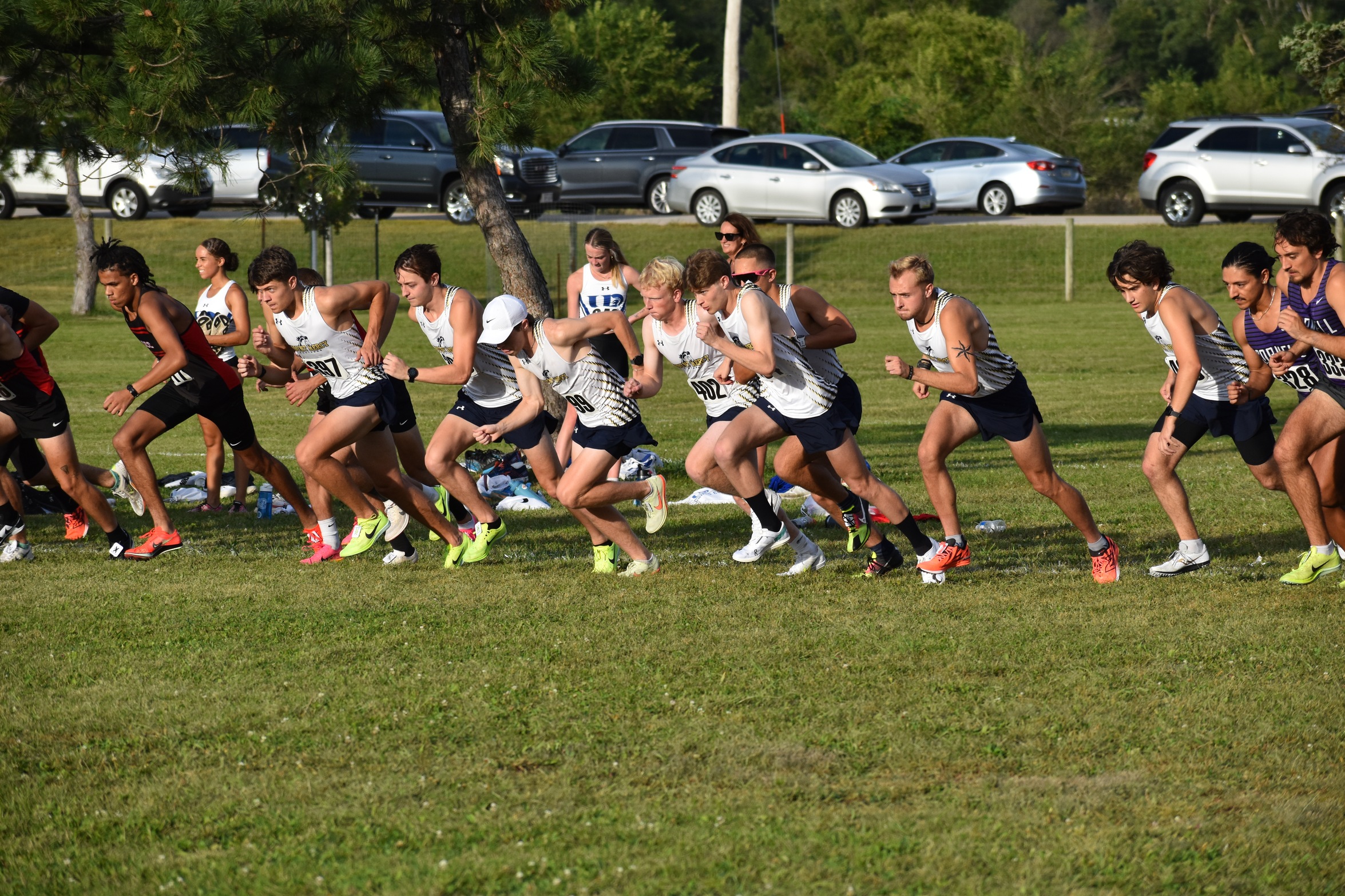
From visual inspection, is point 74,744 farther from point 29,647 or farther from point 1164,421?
point 1164,421

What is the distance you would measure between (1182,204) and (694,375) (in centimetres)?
2104

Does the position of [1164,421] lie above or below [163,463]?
above

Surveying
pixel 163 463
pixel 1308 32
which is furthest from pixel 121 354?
pixel 1308 32

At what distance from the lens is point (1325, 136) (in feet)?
82.4

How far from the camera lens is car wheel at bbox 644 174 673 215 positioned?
29.2 m

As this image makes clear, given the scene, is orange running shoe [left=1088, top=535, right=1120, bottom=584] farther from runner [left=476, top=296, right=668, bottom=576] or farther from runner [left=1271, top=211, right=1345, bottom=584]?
runner [left=476, top=296, right=668, bottom=576]

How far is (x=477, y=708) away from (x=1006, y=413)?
3301 mm

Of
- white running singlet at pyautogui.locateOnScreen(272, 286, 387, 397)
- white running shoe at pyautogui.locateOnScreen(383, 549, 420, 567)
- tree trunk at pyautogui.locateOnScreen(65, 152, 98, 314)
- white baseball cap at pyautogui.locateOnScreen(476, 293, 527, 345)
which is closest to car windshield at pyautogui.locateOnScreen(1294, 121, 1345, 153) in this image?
tree trunk at pyautogui.locateOnScreen(65, 152, 98, 314)

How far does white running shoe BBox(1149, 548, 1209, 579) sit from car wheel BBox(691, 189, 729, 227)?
20329 mm

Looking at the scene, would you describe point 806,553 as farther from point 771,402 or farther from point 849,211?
point 849,211

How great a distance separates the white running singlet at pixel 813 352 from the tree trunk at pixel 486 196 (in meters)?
3.68

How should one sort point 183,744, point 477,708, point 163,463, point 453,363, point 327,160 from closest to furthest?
point 183,744 < point 477,708 < point 453,363 < point 327,160 < point 163,463

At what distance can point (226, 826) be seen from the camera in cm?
446

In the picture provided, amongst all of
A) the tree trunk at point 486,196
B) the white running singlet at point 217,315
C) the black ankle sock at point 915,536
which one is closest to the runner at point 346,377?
the white running singlet at point 217,315
